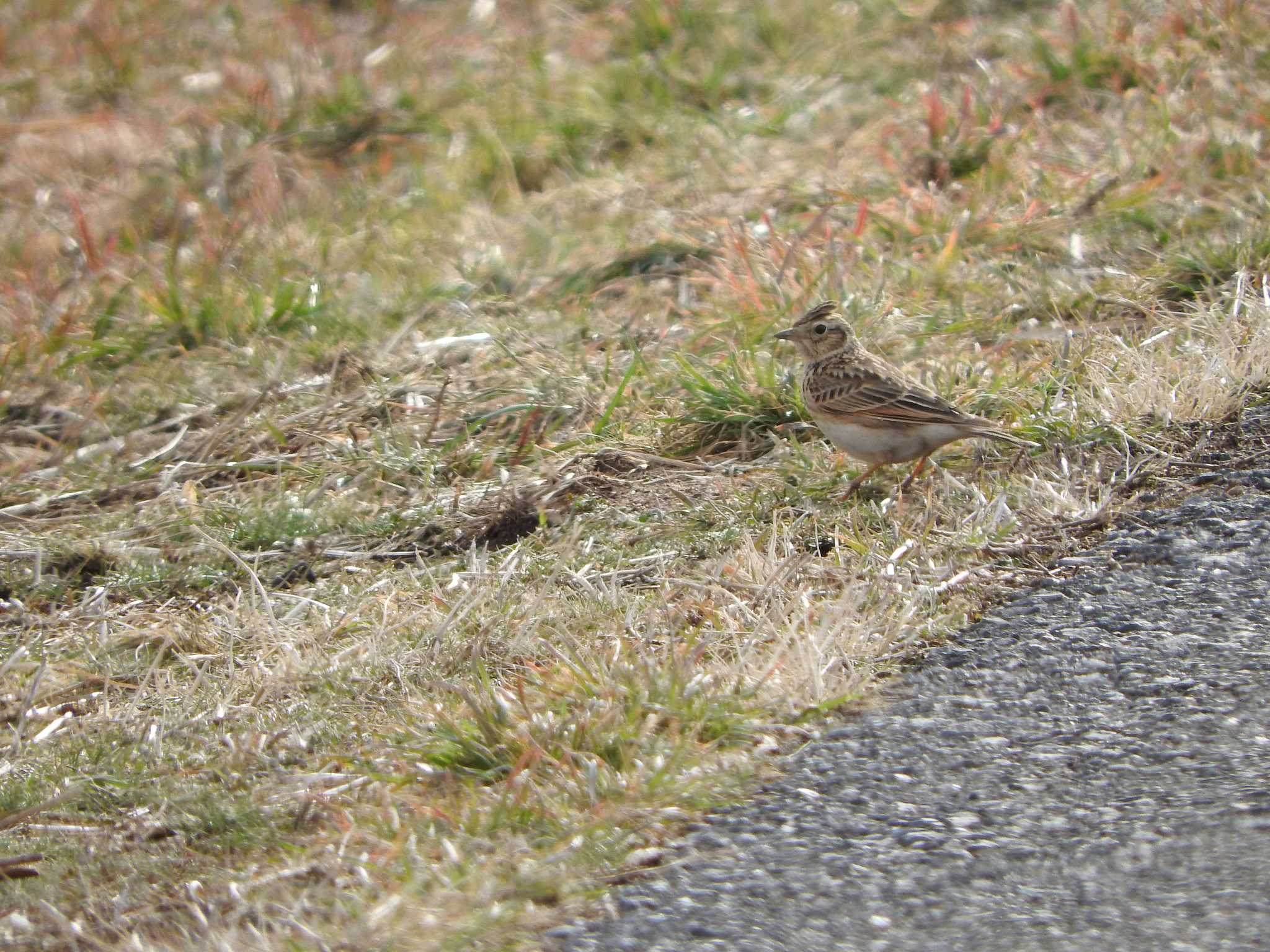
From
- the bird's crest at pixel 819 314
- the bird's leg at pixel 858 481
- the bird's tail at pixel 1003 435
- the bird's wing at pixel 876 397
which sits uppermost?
the bird's crest at pixel 819 314

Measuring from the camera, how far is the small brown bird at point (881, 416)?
5.28 meters

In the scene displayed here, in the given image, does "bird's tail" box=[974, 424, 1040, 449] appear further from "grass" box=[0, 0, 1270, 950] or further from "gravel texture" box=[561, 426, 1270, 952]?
"gravel texture" box=[561, 426, 1270, 952]

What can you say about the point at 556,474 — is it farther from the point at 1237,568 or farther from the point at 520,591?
the point at 1237,568

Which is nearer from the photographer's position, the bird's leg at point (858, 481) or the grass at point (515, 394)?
the grass at point (515, 394)

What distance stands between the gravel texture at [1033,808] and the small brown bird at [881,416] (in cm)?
107

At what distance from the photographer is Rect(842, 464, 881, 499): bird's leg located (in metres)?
5.39

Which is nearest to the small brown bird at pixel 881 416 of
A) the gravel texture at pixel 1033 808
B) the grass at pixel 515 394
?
the grass at pixel 515 394

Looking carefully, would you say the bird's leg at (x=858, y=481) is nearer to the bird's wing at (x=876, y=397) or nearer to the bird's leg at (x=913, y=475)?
the bird's leg at (x=913, y=475)

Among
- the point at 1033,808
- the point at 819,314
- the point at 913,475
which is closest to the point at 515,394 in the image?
the point at 819,314

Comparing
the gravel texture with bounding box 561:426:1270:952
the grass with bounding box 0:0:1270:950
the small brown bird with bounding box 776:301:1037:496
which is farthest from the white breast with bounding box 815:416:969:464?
the gravel texture with bounding box 561:426:1270:952

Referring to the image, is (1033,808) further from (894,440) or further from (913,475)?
(913,475)

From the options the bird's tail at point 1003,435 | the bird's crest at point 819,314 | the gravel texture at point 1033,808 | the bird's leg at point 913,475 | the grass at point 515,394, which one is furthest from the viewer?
the bird's crest at point 819,314

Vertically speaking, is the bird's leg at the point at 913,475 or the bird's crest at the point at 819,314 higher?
the bird's crest at the point at 819,314

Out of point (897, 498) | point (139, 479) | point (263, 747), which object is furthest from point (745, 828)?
point (139, 479)
